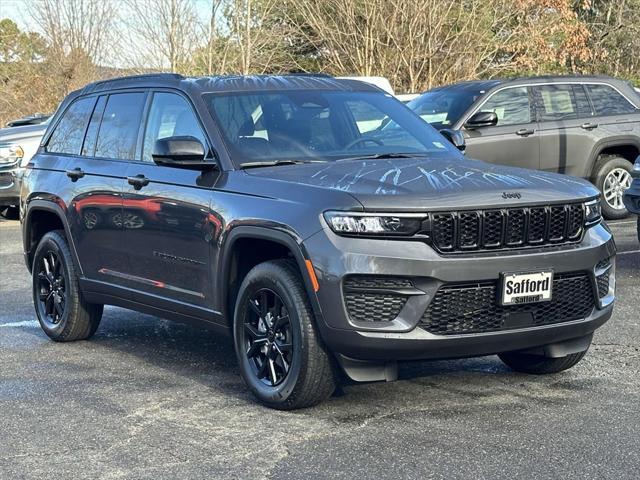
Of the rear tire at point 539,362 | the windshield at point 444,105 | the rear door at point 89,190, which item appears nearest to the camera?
the rear tire at point 539,362

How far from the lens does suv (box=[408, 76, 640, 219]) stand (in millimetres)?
13820

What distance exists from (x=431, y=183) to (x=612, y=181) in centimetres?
922

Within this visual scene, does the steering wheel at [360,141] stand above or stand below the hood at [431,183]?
above

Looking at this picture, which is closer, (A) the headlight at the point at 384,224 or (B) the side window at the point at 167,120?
(A) the headlight at the point at 384,224

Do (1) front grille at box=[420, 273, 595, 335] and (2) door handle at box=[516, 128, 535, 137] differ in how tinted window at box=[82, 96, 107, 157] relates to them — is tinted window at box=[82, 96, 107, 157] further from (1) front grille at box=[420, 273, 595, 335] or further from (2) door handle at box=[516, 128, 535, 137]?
(2) door handle at box=[516, 128, 535, 137]

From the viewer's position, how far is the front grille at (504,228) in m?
5.52

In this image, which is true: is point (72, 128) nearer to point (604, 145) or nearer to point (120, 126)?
point (120, 126)

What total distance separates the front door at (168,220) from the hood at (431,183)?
19.1 inches

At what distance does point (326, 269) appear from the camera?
5.51 m

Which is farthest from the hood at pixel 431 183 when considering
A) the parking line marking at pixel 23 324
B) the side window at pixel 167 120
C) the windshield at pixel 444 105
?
the windshield at pixel 444 105

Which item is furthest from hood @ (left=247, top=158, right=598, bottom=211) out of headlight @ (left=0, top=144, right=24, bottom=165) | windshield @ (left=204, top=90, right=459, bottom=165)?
headlight @ (left=0, top=144, right=24, bottom=165)

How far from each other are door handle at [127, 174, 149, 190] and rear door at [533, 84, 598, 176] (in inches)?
310

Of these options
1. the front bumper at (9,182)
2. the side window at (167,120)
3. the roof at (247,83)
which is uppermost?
the roof at (247,83)

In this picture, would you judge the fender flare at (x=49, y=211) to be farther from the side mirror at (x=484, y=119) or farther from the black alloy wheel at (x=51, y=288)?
the side mirror at (x=484, y=119)
